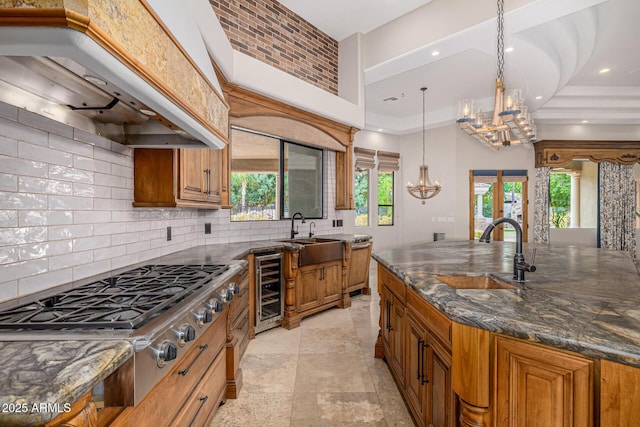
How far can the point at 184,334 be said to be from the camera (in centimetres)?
116

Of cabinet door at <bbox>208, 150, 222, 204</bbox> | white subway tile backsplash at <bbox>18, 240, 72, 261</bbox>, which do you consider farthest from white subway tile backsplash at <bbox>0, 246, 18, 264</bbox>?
cabinet door at <bbox>208, 150, 222, 204</bbox>

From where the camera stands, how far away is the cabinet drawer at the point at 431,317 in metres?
1.35

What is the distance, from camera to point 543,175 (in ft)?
21.6

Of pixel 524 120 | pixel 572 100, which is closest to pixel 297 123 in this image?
pixel 524 120

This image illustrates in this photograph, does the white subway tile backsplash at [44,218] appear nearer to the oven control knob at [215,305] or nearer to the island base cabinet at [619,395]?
the oven control knob at [215,305]

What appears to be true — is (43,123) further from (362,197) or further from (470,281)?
(362,197)

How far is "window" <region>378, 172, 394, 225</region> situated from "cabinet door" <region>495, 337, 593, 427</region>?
6086 millimetres

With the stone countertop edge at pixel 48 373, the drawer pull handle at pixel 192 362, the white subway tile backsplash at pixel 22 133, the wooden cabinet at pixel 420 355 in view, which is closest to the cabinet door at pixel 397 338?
the wooden cabinet at pixel 420 355

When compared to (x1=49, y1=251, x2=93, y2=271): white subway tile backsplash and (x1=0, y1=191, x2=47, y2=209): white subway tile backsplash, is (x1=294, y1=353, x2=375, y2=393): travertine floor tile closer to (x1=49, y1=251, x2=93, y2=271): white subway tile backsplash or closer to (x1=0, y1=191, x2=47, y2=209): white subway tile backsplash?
(x1=49, y1=251, x2=93, y2=271): white subway tile backsplash

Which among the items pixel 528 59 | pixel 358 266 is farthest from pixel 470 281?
pixel 528 59

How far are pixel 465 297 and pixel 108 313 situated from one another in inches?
56.0

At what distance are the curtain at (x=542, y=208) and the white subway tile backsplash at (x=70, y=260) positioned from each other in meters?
7.60

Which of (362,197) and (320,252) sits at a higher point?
(362,197)

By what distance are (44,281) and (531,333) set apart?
2.00m
